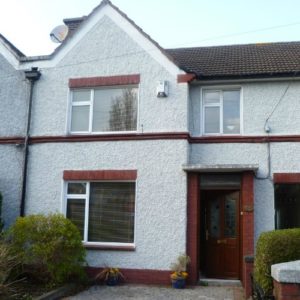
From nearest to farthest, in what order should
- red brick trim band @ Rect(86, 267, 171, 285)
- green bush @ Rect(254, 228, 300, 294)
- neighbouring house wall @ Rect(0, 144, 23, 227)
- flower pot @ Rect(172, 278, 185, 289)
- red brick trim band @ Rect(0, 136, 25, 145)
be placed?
green bush @ Rect(254, 228, 300, 294)
flower pot @ Rect(172, 278, 185, 289)
red brick trim band @ Rect(86, 267, 171, 285)
neighbouring house wall @ Rect(0, 144, 23, 227)
red brick trim band @ Rect(0, 136, 25, 145)

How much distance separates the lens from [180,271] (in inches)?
412

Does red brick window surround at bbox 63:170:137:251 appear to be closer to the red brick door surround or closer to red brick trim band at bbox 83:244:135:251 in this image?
red brick trim band at bbox 83:244:135:251

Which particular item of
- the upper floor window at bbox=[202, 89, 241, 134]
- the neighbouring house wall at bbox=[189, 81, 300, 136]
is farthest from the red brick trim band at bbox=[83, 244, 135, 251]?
the upper floor window at bbox=[202, 89, 241, 134]

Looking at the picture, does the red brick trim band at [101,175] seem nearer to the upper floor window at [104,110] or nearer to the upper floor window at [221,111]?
the upper floor window at [104,110]

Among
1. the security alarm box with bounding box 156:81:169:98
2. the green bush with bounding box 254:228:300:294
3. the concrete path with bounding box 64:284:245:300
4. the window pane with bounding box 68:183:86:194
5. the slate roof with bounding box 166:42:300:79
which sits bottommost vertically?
the concrete path with bounding box 64:284:245:300

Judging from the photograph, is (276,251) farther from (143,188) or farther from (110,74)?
(110,74)

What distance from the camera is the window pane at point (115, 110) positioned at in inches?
468

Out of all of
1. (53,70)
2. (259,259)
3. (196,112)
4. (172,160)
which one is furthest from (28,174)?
(259,259)

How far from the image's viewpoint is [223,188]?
446 inches

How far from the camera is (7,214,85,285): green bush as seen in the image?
9867mm

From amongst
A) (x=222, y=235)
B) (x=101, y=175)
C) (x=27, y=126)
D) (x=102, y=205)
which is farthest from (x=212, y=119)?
(x=27, y=126)

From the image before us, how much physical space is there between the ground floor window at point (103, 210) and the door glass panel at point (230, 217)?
2570 millimetres

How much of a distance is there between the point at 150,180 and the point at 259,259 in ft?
16.0

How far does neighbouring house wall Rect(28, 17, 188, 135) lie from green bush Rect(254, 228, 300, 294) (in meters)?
5.32
